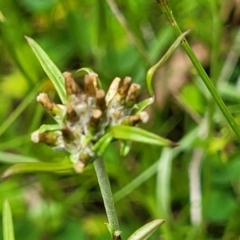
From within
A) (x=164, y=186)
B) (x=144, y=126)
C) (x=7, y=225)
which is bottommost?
(x=7, y=225)

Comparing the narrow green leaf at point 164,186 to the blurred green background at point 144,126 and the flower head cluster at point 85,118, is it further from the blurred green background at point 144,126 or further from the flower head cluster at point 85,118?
the flower head cluster at point 85,118

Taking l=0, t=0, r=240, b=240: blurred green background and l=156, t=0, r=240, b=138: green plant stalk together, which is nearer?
l=156, t=0, r=240, b=138: green plant stalk

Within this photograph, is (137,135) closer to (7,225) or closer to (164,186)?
(7,225)

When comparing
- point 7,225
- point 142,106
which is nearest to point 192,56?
point 142,106

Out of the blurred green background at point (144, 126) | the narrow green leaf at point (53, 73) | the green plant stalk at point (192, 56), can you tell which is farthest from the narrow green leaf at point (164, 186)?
the narrow green leaf at point (53, 73)

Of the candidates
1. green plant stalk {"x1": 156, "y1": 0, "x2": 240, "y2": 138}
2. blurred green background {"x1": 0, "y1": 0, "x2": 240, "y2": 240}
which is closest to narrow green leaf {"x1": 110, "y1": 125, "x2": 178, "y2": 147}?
green plant stalk {"x1": 156, "y1": 0, "x2": 240, "y2": 138}

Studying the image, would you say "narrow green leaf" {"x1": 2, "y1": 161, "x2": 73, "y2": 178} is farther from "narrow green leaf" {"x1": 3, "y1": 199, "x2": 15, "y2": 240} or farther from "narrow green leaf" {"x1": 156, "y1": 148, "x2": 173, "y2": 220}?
"narrow green leaf" {"x1": 156, "y1": 148, "x2": 173, "y2": 220}

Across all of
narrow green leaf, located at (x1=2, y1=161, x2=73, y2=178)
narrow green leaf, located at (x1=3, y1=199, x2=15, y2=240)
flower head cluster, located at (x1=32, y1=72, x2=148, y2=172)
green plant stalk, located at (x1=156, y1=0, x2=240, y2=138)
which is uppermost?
green plant stalk, located at (x1=156, y1=0, x2=240, y2=138)
